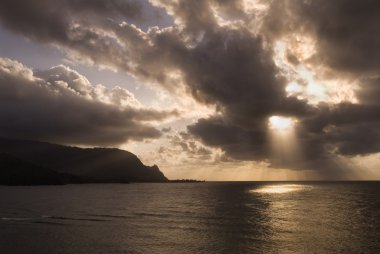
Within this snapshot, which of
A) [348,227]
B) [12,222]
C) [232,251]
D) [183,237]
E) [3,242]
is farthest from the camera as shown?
[12,222]

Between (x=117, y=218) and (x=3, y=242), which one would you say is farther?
(x=117, y=218)

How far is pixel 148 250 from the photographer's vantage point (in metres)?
49.7

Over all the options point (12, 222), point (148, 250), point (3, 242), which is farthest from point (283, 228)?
point (12, 222)

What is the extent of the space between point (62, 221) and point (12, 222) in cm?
1088

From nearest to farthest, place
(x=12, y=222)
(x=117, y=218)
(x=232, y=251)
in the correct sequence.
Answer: (x=232, y=251), (x=12, y=222), (x=117, y=218)

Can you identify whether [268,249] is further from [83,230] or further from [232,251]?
[83,230]

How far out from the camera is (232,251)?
49.5 meters

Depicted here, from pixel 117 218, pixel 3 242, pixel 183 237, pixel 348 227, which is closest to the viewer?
pixel 3 242

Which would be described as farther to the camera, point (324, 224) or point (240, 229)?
point (324, 224)

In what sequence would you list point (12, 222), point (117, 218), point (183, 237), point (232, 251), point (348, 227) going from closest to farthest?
point (232, 251)
point (183, 237)
point (348, 227)
point (12, 222)
point (117, 218)

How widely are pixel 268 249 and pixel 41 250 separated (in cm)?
3364

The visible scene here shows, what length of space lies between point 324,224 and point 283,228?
11747mm

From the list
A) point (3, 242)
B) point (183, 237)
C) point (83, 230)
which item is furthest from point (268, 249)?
point (3, 242)

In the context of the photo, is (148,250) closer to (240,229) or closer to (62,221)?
(240,229)
